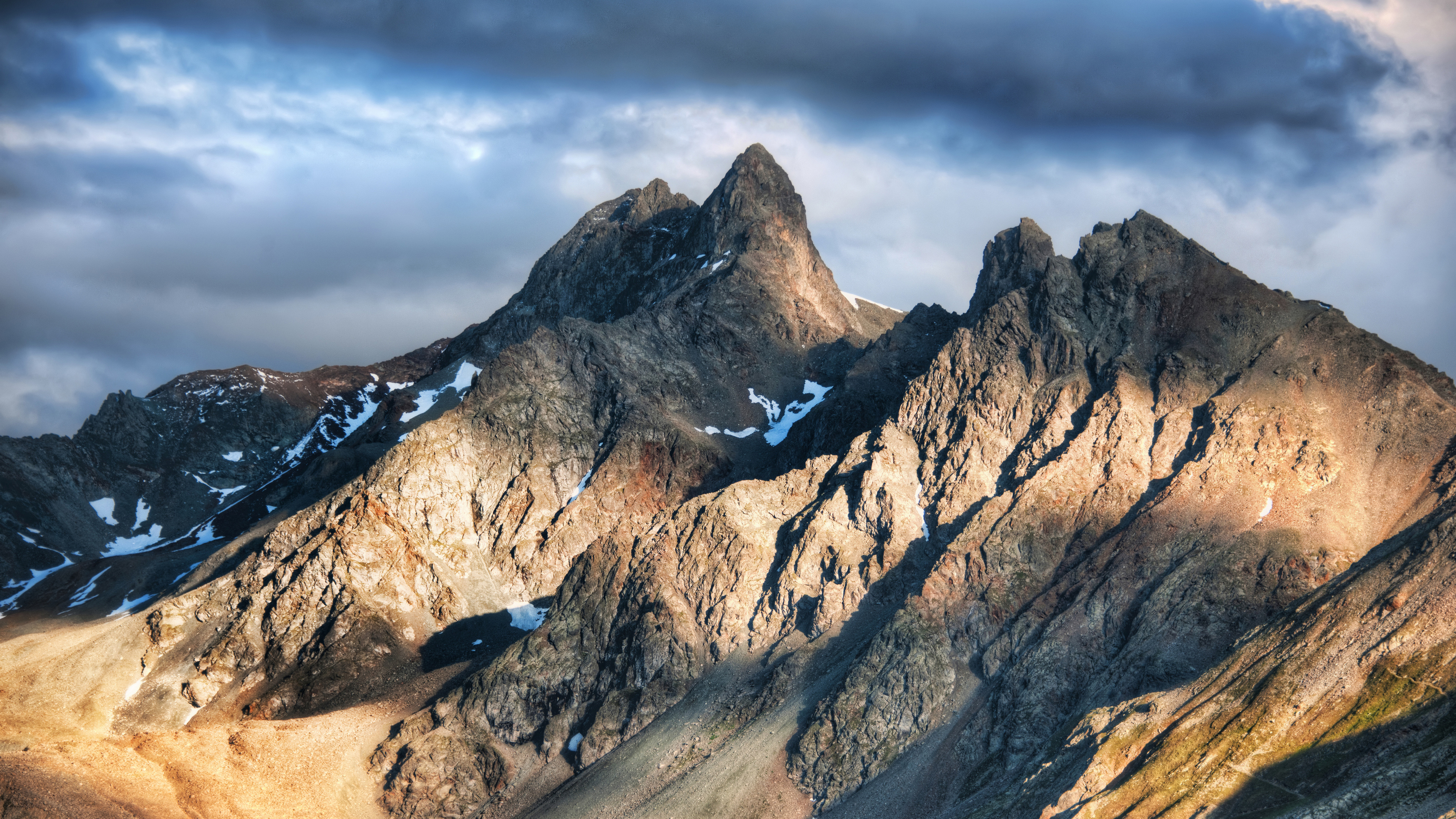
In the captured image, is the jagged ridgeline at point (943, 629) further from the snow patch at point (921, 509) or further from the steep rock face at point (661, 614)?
the steep rock face at point (661, 614)

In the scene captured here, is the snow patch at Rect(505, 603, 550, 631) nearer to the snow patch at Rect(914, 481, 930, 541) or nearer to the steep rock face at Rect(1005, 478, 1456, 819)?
the snow patch at Rect(914, 481, 930, 541)

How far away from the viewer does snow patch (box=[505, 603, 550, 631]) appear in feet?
626

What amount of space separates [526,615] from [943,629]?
251ft

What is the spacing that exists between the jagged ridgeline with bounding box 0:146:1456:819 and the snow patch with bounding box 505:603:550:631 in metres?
0.45

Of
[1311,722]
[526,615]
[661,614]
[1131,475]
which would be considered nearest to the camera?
[1311,722]

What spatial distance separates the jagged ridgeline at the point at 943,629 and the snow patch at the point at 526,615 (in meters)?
0.45

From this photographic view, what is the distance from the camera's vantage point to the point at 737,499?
176500 millimetres

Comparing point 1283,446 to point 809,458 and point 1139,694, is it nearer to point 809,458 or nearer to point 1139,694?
point 1139,694

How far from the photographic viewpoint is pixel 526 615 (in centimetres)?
19300

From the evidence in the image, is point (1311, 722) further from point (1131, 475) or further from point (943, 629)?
point (1131, 475)

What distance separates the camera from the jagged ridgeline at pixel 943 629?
105 metres

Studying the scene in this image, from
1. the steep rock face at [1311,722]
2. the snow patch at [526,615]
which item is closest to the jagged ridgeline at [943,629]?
the steep rock face at [1311,722]

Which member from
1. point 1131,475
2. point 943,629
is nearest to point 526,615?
point 943,629

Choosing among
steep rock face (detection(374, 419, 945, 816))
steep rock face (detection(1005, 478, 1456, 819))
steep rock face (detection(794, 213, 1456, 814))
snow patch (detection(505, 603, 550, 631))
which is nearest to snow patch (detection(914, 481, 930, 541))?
steep rock face (detection(374, 419, 945, 816))
